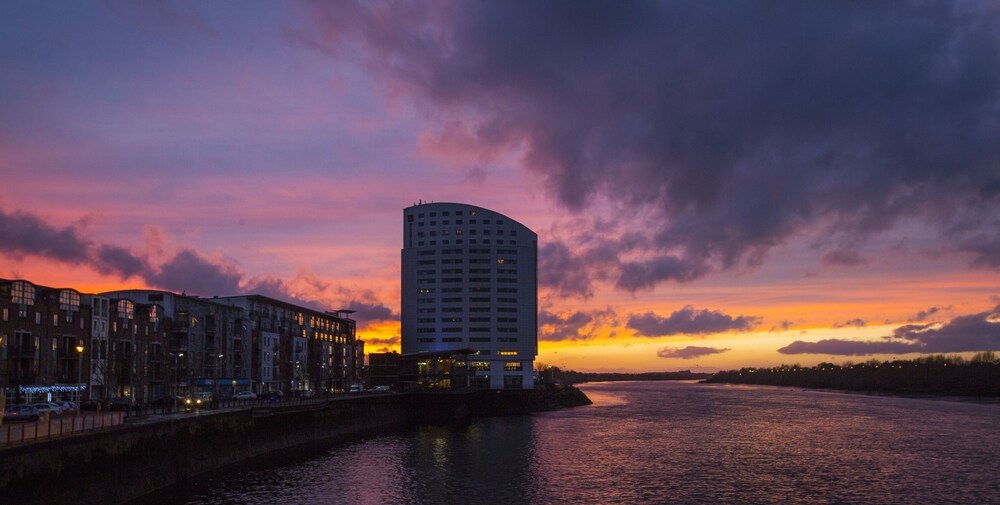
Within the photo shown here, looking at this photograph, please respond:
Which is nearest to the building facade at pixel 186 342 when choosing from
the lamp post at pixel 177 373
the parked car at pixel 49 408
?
the lamp post at pixel 177 373

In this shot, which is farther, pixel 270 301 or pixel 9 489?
pixel 270 301

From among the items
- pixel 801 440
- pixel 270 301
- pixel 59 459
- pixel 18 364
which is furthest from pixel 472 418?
pixel 59 459

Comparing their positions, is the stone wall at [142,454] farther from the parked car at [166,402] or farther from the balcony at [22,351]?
the balcony at [22,351]

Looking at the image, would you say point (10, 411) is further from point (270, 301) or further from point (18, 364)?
point (270, 301)

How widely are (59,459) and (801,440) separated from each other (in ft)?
288

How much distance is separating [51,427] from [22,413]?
77.4ft

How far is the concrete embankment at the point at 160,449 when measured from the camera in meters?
41.9

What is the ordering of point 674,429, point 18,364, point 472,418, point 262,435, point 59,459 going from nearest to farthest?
1. point 59,459
2. point 262,435
3. point 18,364
4. point 674,429
5. point 472,418

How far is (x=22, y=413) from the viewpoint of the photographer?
216 feet

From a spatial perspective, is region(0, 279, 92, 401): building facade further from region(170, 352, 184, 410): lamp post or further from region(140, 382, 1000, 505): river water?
region(140, 382, 1000, 505): river water

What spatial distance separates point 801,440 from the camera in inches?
3999

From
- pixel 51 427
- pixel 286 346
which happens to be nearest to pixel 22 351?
pixel 51 427

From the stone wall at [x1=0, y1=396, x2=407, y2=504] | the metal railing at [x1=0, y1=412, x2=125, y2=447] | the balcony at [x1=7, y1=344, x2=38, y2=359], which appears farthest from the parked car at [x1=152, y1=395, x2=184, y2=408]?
the metal railing at [x1=0, y1=412, x2=125, y2=447]

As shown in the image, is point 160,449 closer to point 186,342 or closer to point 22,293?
point 22,293
